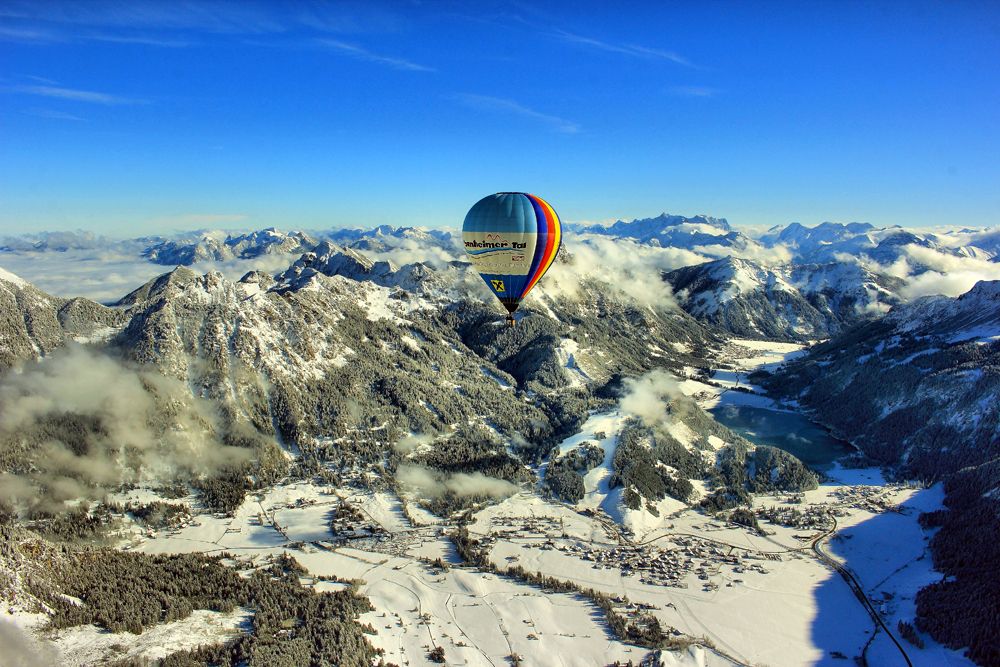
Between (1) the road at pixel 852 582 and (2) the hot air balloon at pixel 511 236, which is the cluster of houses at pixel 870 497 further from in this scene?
(2) the hot air balloon at pixel 511 236

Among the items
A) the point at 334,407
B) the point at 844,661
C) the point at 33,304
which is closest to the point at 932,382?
the point at 844,661

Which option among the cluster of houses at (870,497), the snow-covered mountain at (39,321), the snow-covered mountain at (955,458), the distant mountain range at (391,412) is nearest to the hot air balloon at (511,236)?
the distant mountain range at (391,412)

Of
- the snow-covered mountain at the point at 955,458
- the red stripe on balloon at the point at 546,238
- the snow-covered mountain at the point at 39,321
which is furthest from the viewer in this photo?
the snow-covered mountain at the point at 39,321

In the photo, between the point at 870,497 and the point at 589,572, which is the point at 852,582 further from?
the point at 589,572

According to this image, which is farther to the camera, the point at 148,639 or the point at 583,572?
the point at 583,572

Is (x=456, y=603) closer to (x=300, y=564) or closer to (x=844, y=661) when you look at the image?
(x=300, y=564)

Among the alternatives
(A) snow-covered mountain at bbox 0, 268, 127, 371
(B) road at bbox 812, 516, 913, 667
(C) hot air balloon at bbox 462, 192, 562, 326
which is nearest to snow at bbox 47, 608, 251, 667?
(C) hot air balloon at bbox 462, 192, 562, 326

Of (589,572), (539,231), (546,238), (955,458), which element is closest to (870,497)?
(955,458)

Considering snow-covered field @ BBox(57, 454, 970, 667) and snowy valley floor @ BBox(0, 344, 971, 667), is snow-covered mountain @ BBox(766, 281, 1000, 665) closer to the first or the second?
snowy valley floor @ BBox(0, 344, 971, 667)
